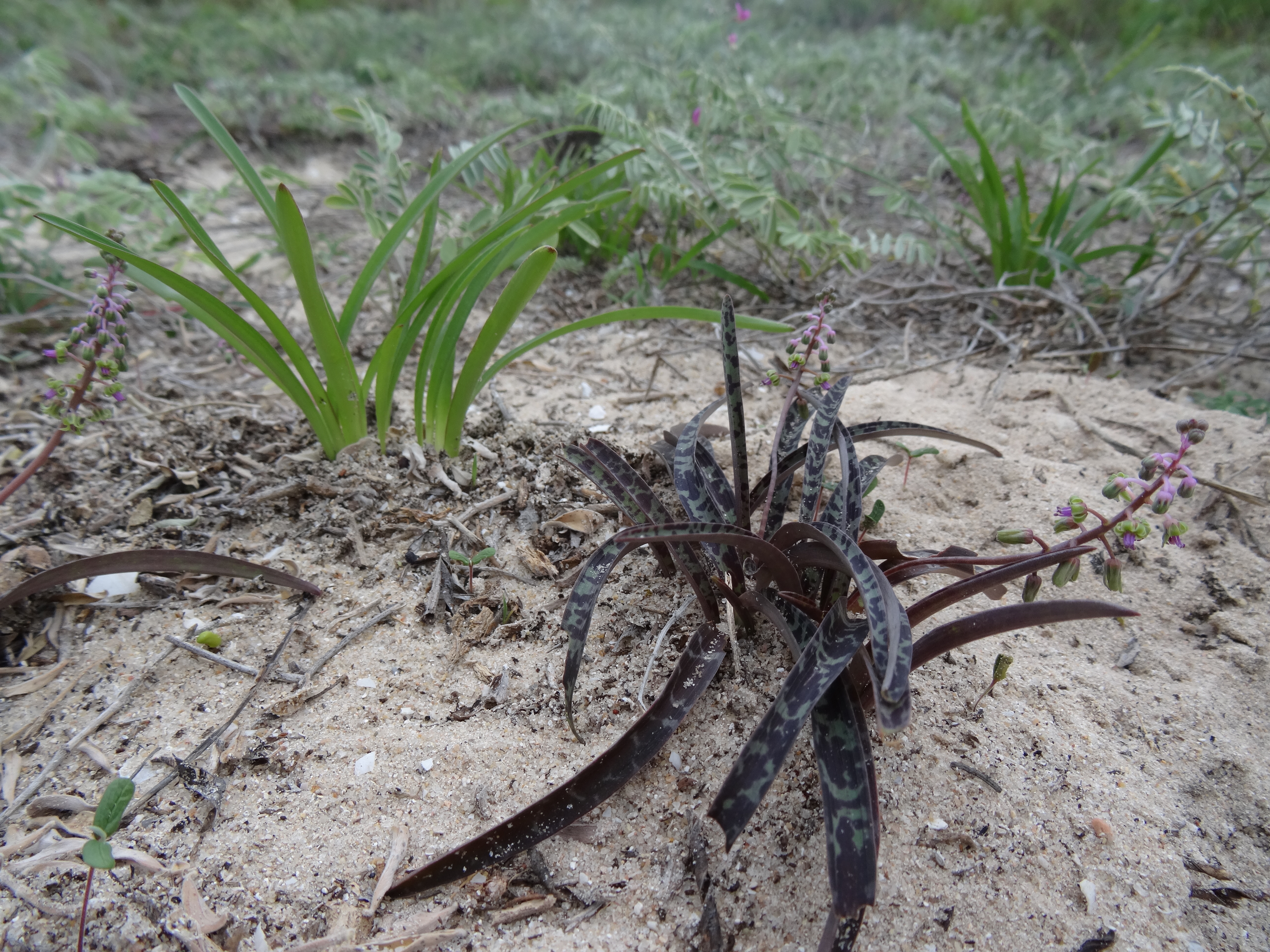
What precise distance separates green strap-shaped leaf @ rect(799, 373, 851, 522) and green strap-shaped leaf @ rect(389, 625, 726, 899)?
1.21 ft

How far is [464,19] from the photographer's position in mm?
6180

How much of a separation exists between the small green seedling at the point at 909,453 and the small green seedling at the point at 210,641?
1.59m

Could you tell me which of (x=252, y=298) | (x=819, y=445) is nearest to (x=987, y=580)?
(x=819, y=445)

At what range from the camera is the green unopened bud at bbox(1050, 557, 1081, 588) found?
96 centimetres

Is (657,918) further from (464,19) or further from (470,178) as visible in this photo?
(464,19)

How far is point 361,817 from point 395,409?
1204 millimetres

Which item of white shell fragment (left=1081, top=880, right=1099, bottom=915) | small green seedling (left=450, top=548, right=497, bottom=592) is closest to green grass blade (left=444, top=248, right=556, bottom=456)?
small green seedling (left=450, top=548, right=497, bottom=592)

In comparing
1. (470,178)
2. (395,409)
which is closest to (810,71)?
(470,178)

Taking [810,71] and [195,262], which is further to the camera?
[810,71]

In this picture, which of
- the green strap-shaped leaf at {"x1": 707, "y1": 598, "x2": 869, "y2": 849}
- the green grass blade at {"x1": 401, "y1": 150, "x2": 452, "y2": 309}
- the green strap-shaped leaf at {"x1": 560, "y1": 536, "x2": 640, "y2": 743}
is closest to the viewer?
the green strap-shaped leaf at {"x1": 707, "y1": 598, "x2": 869, "y2": 849}

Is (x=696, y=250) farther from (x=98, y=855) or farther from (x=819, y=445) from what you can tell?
(x=98, y=855)

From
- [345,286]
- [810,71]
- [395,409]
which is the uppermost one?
[810,71]

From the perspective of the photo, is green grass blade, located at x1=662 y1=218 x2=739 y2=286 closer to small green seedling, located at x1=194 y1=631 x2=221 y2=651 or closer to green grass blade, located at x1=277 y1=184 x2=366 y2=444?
green grass blade, located at x1=277 y1=184 x2=366 y2=444

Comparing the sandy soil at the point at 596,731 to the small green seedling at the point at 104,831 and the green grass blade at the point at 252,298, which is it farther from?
the green grass blade at the point at 252,298
